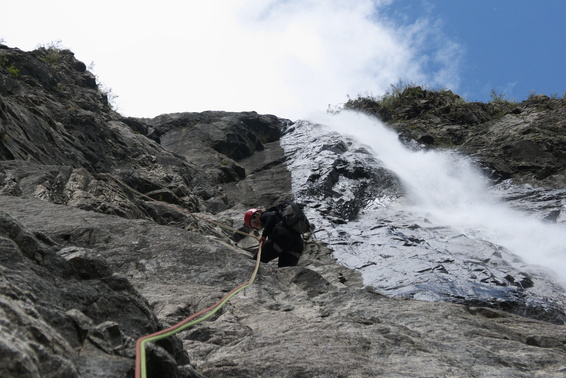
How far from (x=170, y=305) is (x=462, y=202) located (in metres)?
13.1

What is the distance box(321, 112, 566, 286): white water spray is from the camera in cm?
1177

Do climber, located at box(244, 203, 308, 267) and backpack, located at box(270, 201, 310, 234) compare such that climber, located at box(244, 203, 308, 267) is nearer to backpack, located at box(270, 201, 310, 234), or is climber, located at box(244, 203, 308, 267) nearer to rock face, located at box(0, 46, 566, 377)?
backpack, located at box(270, 201, 310, 234)

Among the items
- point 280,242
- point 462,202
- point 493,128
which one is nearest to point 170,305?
point 280,242

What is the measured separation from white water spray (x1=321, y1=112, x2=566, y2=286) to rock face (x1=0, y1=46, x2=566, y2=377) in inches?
172

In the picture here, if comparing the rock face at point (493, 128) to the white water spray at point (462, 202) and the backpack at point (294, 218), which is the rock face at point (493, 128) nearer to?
the white water spray at point (462, 202)

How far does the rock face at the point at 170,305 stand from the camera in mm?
2404

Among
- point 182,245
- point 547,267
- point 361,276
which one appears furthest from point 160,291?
point 547,267

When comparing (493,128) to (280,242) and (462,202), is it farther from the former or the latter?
(280,242)

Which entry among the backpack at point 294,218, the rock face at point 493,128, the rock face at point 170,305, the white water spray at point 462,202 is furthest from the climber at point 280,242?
the rock face at point 493,128

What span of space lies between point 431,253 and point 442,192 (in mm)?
6446

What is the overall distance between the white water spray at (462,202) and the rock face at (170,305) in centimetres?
436

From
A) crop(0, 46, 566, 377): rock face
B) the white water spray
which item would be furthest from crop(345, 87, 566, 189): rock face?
crop(0, 46, 566, 377): rock face

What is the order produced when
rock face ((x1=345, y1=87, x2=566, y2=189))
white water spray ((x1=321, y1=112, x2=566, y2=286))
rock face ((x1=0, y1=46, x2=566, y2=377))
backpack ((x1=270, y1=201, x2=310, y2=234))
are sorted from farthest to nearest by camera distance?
1. rock face ((x1=345, y1=87, x2=566, y2=189))
2. white water spray ((x1=321, y1=112, x2=566, y2=286))
3. backpack ((x1=270, y1=201, x2=310, y2=234))
4. rock face ((x1=0, y1=46, x2=566, y2=377))

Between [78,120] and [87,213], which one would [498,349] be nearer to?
[87,213]
